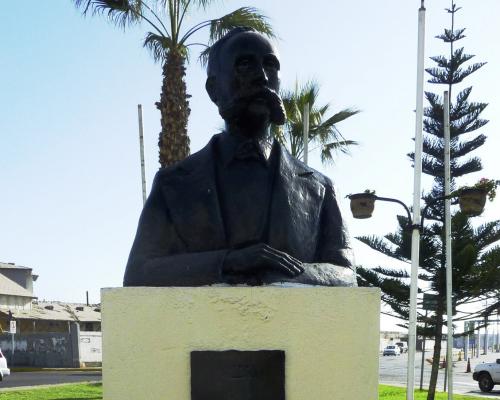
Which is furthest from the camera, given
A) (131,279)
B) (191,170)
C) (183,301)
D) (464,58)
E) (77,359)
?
(77,359)

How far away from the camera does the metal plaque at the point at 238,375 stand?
2.28 metres

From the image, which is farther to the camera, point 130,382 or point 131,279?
point 131,279

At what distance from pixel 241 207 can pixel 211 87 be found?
52cm

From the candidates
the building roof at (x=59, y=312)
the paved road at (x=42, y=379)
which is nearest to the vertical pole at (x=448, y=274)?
the paved road at (x=42, y=379)

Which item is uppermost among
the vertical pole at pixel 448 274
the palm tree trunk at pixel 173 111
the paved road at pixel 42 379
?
the palm tree trunk at pixel 173 111

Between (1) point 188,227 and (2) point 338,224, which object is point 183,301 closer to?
(1) point 188,227

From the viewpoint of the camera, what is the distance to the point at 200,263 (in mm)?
2350

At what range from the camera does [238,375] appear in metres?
2.29

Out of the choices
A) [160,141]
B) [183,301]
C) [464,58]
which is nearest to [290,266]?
[183,301]

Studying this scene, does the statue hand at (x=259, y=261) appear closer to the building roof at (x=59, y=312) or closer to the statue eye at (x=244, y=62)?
the statue eye at (x=244, y=62)

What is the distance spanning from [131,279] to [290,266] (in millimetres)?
594

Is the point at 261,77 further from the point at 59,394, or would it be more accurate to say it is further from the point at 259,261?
the point at 59,394

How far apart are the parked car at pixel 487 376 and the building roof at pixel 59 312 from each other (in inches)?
906

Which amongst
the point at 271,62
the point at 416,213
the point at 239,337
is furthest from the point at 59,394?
the point at 271,62
